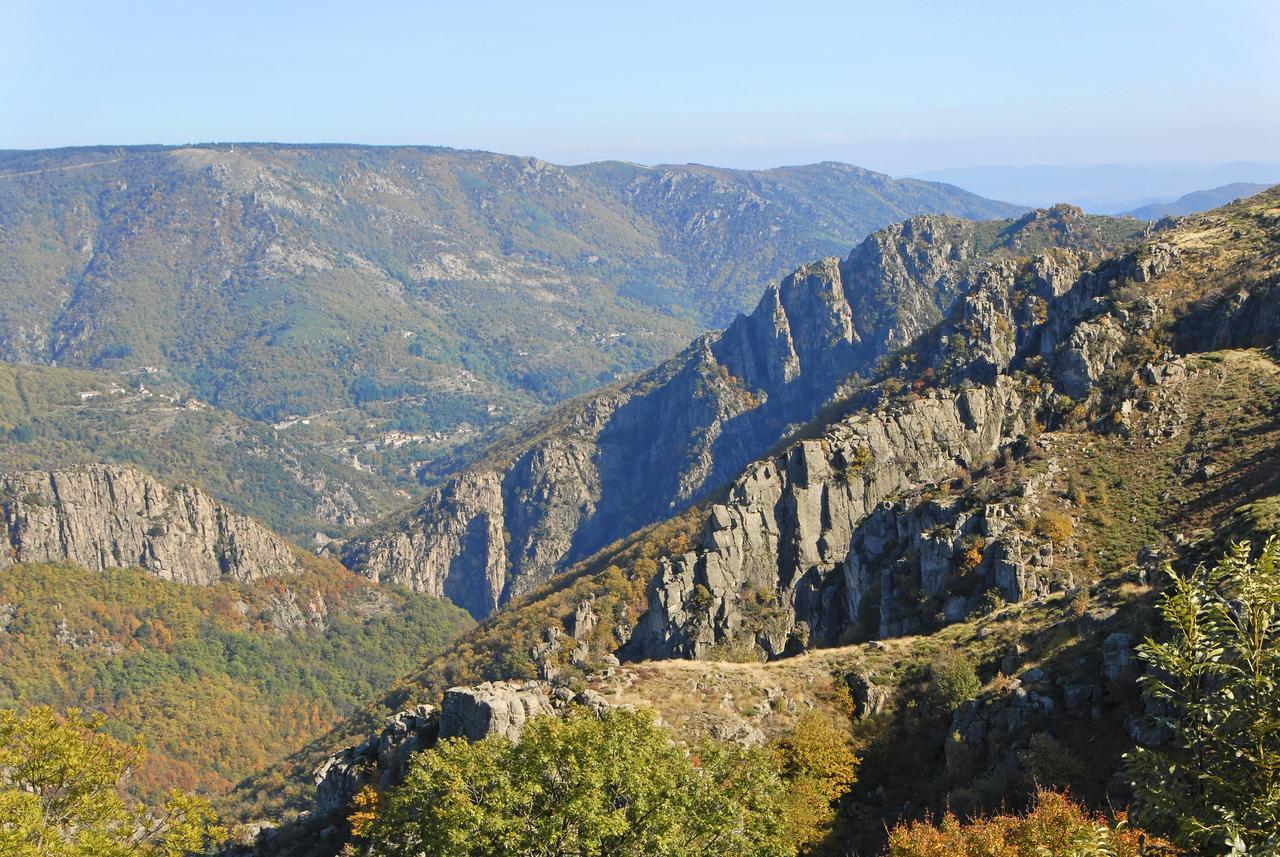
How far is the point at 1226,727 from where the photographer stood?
1836 cm

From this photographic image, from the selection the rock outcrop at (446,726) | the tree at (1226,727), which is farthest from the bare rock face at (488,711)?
the tree at (1226,727)

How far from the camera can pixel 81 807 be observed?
1785 inches

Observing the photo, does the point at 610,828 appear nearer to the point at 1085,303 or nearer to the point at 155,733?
the point at 1085,303

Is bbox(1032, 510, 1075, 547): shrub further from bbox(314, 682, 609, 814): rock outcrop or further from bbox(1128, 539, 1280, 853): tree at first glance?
bbox(1128, 539, 1280, 853): tree

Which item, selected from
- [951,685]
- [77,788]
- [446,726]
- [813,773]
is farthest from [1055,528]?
[77,788]

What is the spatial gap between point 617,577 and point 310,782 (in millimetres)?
54344

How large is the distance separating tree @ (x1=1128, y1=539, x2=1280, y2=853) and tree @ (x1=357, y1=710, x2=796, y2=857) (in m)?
17.9

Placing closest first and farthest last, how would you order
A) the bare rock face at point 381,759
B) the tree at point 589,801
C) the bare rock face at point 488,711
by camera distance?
the tree at point 589,801
the bare rock face at point 488,711
the bare rock face at point 381,759

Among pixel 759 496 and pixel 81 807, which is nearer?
pixel 81 807

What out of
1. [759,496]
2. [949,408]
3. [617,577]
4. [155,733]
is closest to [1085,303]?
[949,408]

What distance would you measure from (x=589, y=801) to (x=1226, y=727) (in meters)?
21.1

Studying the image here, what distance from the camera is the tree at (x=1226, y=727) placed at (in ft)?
56.7

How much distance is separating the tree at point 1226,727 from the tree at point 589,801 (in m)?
17.9

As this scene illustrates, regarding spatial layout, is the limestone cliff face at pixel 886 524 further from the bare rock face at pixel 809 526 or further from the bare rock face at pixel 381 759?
the bare rock face at pixel 381 759
